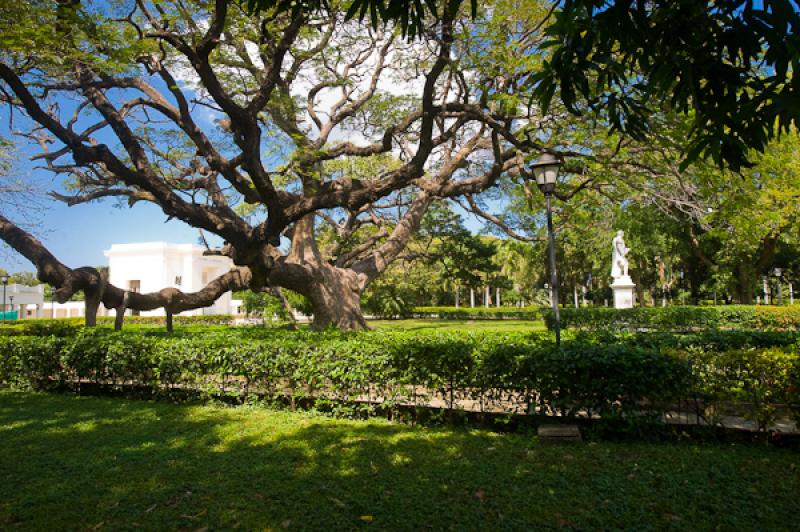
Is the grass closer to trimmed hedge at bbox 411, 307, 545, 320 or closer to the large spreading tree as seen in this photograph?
the large spreading tree

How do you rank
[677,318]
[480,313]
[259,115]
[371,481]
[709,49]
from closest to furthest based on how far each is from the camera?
[709,49], [371,481], [259,115], [677,318], [480,313]

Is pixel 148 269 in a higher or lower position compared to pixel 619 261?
higher

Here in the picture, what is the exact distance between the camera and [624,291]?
2261cm

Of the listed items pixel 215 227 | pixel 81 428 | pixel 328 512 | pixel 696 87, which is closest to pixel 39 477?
pixel 81 428

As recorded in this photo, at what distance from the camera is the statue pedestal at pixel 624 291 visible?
22453 mm

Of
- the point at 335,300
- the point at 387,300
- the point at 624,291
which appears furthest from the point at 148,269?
the point at 624,291

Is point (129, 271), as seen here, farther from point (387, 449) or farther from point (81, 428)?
point (387, 449)

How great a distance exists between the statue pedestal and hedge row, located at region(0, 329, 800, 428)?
16.3 metres

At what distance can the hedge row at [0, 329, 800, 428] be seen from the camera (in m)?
4.93

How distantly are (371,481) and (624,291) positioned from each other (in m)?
21.9

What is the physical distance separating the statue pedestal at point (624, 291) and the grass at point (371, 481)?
19.4 meters

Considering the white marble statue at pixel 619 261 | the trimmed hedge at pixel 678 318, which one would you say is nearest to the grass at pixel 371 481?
the trimmed hedge at pixel 678 318

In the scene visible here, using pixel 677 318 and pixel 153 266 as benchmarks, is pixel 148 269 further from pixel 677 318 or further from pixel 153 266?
pixel 677 318

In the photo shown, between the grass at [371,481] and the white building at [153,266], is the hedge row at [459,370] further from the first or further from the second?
the white building at [153,266]
